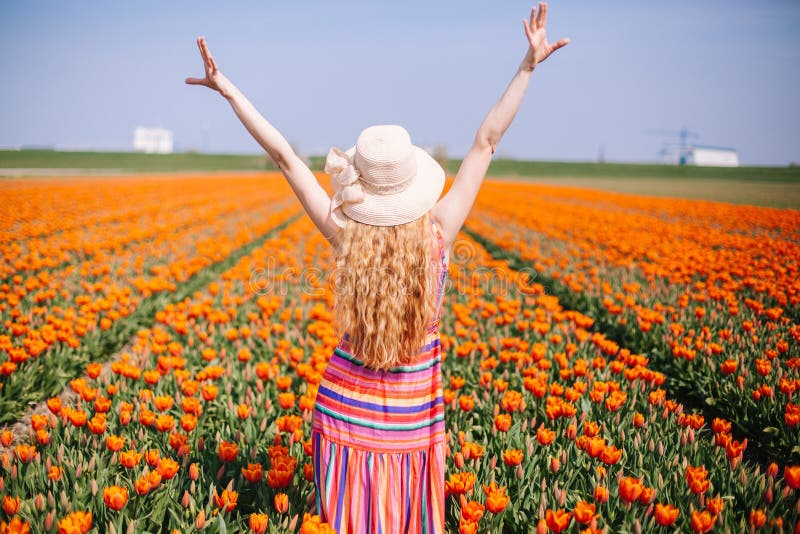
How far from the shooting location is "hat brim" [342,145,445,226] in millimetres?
1811

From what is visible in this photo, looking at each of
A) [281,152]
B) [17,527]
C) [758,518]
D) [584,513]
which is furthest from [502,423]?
[17,527]

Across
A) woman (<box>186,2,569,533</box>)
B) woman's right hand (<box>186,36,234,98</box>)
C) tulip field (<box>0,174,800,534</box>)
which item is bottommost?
tulip field (<box>0,174,800,534</box>)

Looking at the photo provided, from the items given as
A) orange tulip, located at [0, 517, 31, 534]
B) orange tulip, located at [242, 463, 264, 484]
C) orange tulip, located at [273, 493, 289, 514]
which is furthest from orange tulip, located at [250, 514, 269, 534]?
orange tulip, located at [0, 517, 31, 534]

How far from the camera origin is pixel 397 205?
1810 mm

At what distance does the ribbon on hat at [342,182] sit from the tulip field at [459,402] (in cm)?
48

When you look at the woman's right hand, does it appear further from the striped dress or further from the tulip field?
the striped dress

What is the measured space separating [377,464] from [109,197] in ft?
64.1

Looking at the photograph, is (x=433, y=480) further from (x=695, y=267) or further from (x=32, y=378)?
(x=695, y=267)

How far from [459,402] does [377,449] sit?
1.39m

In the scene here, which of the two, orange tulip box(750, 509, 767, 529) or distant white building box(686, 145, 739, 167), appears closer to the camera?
orange tulip box(750, 509, 767, 529)

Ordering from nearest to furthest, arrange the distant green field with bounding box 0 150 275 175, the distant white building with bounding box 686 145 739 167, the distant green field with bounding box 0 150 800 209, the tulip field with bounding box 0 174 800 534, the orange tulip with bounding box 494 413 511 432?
the tulip field with bounding box 0 174 800 534 < the orange tulip with bounding box 494 413 511 432 < the distant green field with bounding box 0 150 800 209 < the distant green field with bounding box 0 150 275 175 < the distant white building with bounding box 686 145 739 167

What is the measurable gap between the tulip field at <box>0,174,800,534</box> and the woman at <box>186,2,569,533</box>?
0.25 meters

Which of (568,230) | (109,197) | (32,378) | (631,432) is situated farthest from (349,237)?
(109,197)

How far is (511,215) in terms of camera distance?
1641cm
